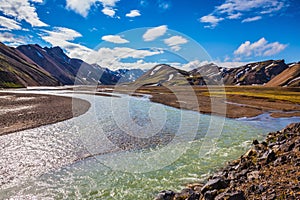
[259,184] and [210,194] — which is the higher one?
[259,184]

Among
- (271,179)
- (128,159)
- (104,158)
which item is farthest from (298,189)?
(104,158)

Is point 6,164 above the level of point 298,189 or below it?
below

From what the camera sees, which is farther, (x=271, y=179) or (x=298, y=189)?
(x=271, y=179)

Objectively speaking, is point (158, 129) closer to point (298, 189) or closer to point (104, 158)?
point (104, 158)

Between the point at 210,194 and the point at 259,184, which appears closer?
the point at 259,184

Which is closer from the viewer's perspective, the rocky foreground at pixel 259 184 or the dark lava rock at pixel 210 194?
the rocky foreground at pixel 259 184

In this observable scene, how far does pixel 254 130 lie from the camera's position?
3625 centimetres

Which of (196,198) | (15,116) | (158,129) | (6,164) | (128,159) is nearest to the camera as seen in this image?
(196,198)

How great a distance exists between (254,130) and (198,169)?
21344 mm

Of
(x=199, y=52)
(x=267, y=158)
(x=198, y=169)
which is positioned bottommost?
(x=198, y=169)

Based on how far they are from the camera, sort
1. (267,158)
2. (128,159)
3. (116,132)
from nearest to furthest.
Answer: (267,158) → (128,159) → (116,132)

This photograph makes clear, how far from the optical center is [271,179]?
37.8ft

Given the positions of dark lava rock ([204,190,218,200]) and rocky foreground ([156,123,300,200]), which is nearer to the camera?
rocky foreground ([156,123,300,200])

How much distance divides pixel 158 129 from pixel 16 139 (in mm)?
19045
